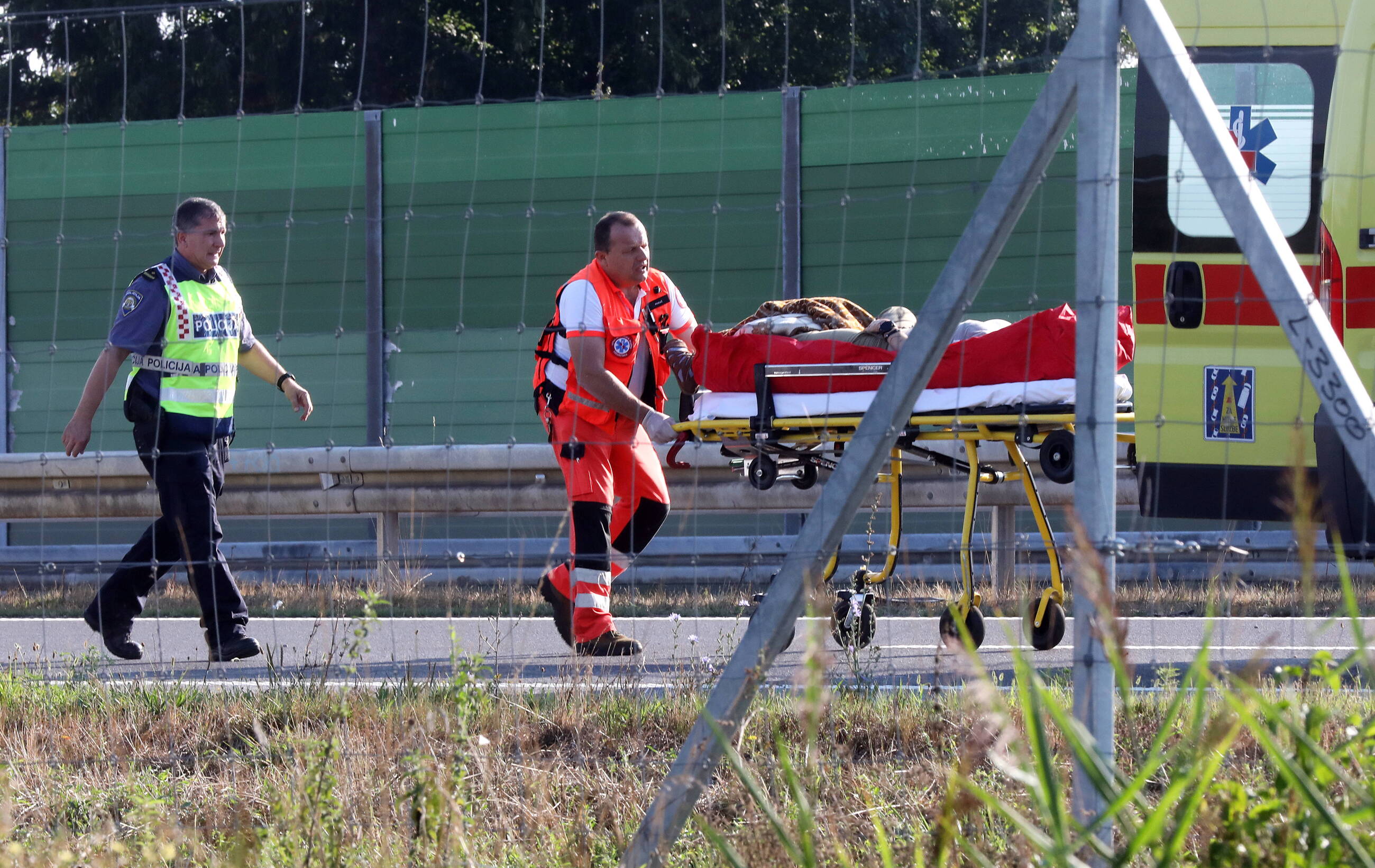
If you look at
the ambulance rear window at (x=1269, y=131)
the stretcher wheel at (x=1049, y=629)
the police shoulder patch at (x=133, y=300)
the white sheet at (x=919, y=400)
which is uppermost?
the ambulance rear window at (x=1269, y=131)

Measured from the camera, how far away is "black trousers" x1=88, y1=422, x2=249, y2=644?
227 inches

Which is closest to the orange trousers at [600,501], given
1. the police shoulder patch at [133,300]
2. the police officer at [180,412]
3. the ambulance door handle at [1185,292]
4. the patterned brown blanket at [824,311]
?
the patterned brown blanket at [824,311]

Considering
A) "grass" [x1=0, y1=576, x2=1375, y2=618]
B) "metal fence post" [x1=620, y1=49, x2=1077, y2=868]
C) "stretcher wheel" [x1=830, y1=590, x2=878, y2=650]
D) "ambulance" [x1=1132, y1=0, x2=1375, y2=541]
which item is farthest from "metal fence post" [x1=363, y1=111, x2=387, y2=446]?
"metal fence post" [x1=620, y1=49, x2=1077, y2=868]

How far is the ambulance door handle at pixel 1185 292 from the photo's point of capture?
21.0 ft

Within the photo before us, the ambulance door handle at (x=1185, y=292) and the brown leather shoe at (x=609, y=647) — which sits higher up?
the ambulance door handle at (x=1185, y=292)

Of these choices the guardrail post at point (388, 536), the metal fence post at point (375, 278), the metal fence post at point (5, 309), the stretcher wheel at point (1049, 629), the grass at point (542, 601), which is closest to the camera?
the stretcher wheel at point (1049, 629)

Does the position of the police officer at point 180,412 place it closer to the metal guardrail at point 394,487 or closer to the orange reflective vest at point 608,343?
the orange reflective vest at point 608,343

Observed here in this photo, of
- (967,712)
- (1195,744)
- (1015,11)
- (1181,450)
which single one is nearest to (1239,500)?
(1181,450)

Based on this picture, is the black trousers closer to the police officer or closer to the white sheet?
the police officer

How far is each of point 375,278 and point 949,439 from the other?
22.1 feet

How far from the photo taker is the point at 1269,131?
6.45 meters

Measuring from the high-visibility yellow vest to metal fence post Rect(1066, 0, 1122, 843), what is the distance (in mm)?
3870

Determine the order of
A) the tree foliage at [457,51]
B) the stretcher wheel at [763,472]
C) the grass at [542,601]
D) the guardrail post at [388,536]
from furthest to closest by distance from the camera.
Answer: the tree foliage at [457,51], the guardrail post at [388,536], the grass at [542,601], the stretcher wheel at [763,472]

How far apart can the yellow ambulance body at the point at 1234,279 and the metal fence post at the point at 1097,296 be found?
357cm
